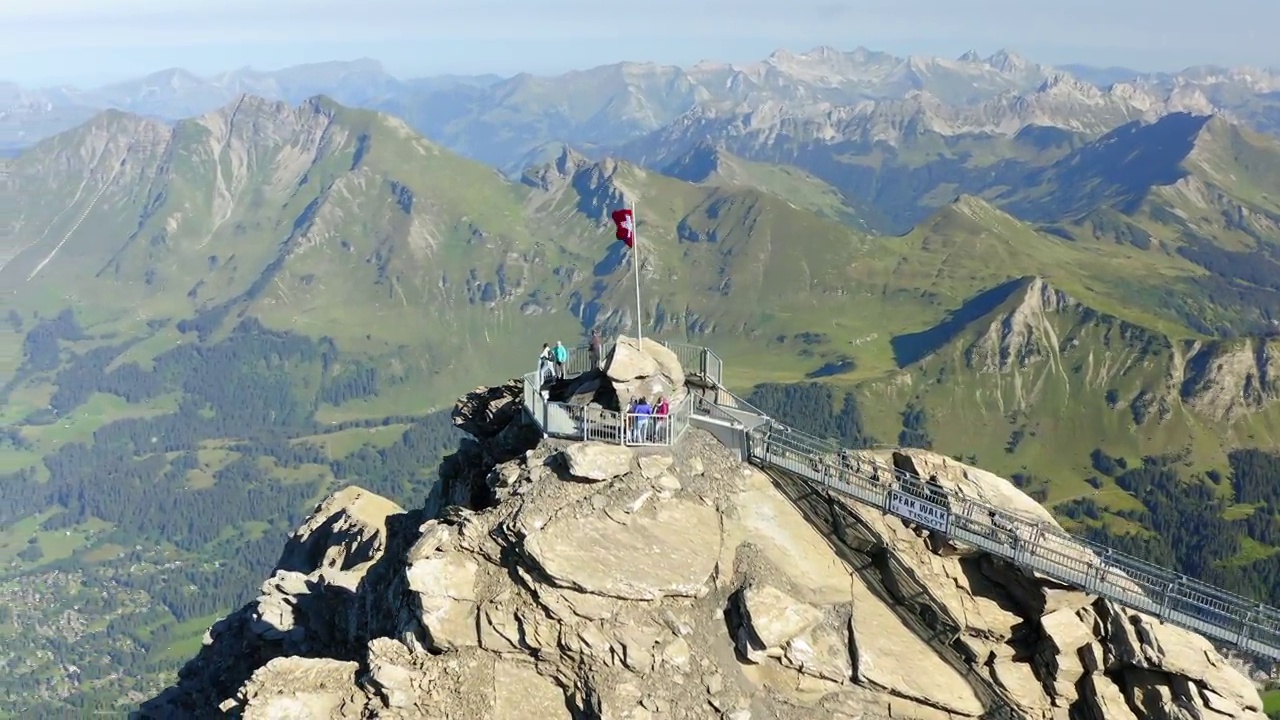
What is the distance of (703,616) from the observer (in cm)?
3609

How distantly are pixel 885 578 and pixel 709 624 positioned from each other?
29.1 feet

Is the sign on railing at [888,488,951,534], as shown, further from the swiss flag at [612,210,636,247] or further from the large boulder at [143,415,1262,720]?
the swiss flag at [612,210,636,247]

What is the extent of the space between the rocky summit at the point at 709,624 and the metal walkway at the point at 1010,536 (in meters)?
0.89

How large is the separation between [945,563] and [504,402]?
90.5 ft

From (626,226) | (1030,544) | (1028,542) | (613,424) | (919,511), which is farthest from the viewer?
(626,226)

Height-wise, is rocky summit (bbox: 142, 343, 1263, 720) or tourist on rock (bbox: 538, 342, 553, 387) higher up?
tourist on rock (bbox: 538, 342, 553, 387)

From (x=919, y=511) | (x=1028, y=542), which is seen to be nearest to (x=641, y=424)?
(x=919, y=511)

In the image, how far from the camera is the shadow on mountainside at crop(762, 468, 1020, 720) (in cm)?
3766

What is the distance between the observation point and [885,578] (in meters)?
39.5

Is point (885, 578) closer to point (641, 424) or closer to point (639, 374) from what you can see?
point (641, 424)

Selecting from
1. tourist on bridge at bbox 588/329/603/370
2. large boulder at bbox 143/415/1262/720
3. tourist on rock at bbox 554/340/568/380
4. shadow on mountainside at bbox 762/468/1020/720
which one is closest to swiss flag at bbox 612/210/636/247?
tourist on bridge at bbox 588/329/603/370

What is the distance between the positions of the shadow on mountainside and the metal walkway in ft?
2.68

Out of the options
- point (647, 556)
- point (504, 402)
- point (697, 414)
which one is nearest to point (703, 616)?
point (647, 556)

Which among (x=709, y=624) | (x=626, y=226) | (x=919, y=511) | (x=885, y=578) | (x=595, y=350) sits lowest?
(x=885, y=578)
